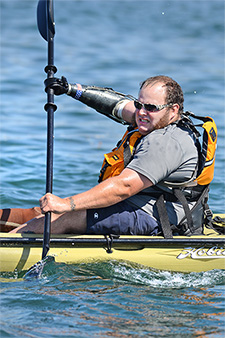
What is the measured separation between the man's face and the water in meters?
1.19

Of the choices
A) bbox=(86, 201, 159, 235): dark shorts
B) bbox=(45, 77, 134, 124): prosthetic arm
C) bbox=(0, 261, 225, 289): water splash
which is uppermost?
bbox=(45, 77, 134, 124): prosthetic arm

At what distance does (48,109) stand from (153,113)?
1017 millimetres

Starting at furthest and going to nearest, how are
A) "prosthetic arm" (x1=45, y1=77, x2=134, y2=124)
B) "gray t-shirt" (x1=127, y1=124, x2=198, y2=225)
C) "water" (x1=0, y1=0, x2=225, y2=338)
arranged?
"prosthetic arm" (x1=45, y1=77, x2=134, y2=124), "gray t-shirt" (x1=127, y1=124, x2=198, y2=225), "water" (x1=0, y1=0, x2=225, y2=338)

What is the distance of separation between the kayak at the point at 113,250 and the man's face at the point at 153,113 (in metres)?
0.94

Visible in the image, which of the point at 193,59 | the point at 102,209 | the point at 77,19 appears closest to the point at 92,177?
the point at 102,209

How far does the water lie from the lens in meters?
4.09

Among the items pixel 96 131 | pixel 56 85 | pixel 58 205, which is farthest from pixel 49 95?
pixel 96 131

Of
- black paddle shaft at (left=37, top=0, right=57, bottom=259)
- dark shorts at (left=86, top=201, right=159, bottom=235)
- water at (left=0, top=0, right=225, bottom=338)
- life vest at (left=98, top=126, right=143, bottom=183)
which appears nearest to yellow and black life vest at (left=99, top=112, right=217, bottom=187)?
life vest at (left=98, top=126, right=143, bottom=183)

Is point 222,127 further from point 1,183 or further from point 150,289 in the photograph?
point 150,289

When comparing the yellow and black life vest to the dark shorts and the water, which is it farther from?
the water

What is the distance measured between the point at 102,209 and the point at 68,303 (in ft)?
2.94

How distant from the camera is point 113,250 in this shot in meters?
4.72

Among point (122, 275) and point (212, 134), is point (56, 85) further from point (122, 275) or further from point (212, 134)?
point (122, 275)

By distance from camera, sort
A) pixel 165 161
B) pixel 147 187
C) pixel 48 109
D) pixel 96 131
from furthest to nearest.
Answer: pixel 96 131
pixel 48 109
pixel 147 187
pixel 165 161
